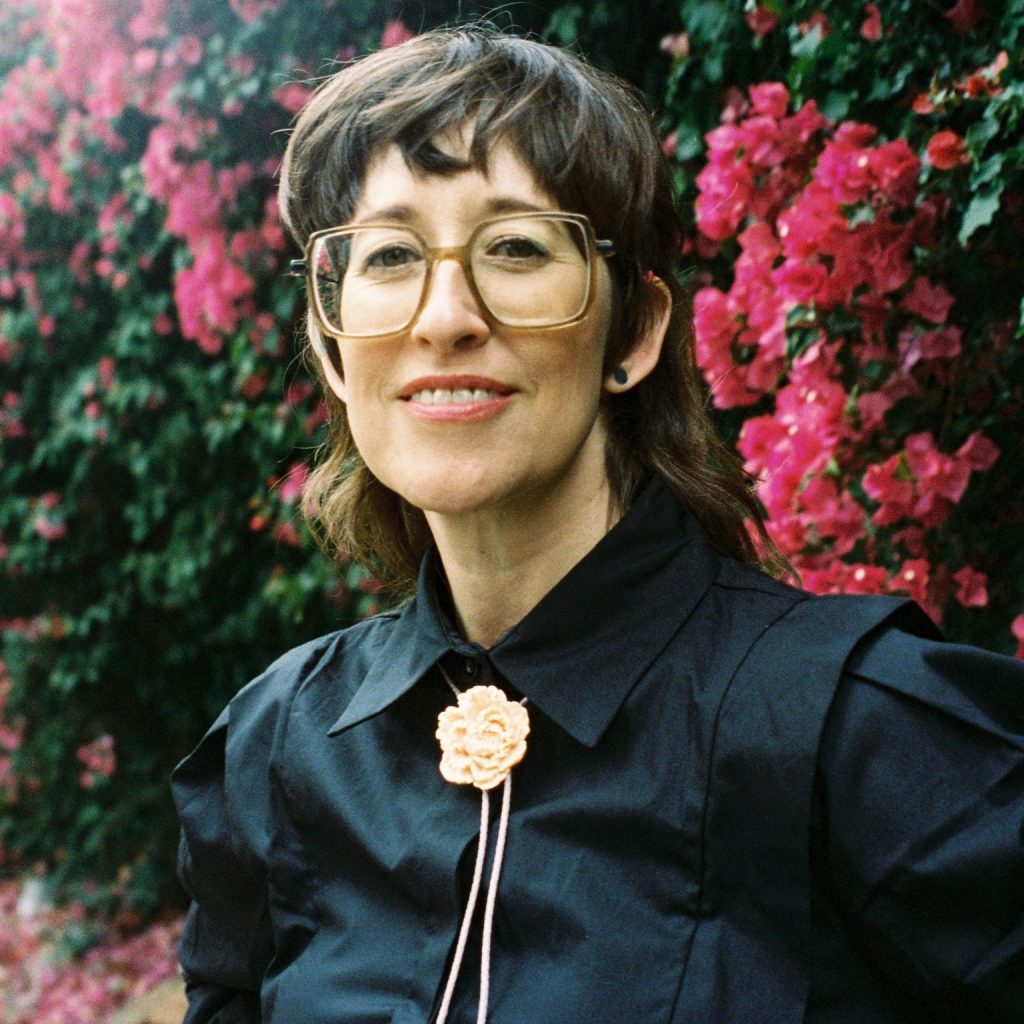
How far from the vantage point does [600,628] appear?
1521 millimetres

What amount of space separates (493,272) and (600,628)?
0.40 metres

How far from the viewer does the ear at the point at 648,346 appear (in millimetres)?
1638

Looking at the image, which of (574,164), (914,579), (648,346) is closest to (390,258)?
(574,164)

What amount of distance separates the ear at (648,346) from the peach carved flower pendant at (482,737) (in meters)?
0.39

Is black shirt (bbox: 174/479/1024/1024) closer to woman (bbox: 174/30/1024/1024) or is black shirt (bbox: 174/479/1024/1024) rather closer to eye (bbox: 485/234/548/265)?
woman (bbox: 174/30/1024/1024)

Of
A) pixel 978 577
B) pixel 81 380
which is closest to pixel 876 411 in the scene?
pixel 978 577

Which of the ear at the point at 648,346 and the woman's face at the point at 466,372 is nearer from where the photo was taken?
the woman's face at the point at 466,372

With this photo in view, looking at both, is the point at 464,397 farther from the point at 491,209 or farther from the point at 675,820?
the point at 675,820

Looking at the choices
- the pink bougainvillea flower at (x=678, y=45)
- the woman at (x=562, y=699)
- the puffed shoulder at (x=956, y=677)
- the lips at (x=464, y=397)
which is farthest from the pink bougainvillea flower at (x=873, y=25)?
the puffed shoulder at (x=956, y=677)

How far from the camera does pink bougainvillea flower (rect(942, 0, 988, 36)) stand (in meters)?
2.15

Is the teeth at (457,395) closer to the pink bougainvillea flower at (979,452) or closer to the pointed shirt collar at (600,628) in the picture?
the pointed shirt collar at (600,628)

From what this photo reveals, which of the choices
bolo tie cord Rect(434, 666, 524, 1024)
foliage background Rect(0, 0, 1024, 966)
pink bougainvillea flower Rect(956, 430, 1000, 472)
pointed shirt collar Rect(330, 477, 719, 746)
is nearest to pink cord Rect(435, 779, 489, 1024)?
bolo tie cord Rect(434, 666, 524, 1024)

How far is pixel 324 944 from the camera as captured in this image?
1556 mm

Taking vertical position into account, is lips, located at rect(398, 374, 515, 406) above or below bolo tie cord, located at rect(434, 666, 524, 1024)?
above
